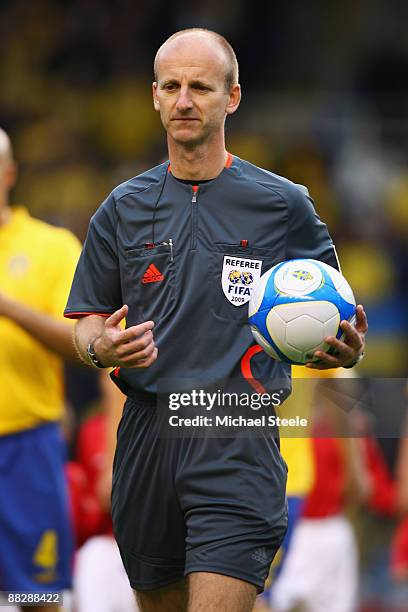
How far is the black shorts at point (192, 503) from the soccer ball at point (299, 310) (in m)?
0.39

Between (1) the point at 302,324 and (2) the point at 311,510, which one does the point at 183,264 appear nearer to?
(1) the point at 302,324

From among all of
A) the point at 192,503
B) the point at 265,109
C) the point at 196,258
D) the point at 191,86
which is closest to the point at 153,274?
the point at 196,258

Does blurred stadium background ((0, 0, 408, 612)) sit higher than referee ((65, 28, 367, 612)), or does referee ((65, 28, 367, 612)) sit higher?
blurred stadium background ((0, 0, 408, 612))

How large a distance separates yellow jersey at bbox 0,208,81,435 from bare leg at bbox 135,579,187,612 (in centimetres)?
205

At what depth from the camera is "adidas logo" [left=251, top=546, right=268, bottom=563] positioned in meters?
4.38

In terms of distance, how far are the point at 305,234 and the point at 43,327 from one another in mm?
2107

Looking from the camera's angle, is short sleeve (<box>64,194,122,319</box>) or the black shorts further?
short sleeve (<box>64,194,122,319</box>)

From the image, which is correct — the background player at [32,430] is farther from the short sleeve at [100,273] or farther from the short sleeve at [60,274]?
the short sleeve at [100,273]

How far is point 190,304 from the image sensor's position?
4.59 m

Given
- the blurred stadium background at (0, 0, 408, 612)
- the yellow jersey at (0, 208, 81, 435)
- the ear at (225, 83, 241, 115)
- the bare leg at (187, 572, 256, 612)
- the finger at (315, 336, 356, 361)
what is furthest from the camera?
the blurred stadium background at (0, 0, 408, 612)

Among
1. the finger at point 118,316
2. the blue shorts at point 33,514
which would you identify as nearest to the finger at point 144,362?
the finger at point 118,316

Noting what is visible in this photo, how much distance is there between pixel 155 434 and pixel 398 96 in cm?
1436


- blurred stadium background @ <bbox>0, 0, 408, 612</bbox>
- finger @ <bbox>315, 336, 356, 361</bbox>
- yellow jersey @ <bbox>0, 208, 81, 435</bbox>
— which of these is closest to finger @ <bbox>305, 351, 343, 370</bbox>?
finger @ <bbox>315, 336, 356, 361</bbox>

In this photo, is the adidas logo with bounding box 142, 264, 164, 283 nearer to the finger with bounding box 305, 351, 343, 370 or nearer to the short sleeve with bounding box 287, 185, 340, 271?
the short sleeve with bounding box 287, 185, 340, 271
